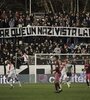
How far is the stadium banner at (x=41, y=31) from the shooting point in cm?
4856

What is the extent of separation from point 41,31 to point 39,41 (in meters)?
0.91

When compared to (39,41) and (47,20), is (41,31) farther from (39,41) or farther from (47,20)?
(47,20)

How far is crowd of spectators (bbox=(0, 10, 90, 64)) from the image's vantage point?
47500 millimetres

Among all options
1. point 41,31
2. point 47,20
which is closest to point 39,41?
point 41,31

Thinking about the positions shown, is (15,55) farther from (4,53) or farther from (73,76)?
(73,76)

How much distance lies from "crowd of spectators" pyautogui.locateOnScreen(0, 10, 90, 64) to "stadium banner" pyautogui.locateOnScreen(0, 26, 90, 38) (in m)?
0.33

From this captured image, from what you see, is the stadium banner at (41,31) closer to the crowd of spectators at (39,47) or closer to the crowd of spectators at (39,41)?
the crowd of spectators at (39,41)

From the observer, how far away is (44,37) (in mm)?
49781

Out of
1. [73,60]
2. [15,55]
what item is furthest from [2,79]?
[73,60]

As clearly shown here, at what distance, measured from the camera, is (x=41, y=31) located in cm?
4909

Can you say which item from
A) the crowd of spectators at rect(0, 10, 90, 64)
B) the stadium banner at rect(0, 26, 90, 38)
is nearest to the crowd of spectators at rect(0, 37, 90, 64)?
the crowd of spectators at rect(0, 10, 90, 64)

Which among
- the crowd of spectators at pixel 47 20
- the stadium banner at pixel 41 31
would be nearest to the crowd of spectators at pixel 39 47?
the stadium banner at pixel 41 31

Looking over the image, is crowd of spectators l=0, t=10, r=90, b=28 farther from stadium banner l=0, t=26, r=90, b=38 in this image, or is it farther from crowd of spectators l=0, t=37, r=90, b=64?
crowd of spectators l=0, t=37, r=90, b=64

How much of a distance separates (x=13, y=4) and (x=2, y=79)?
14814mm
